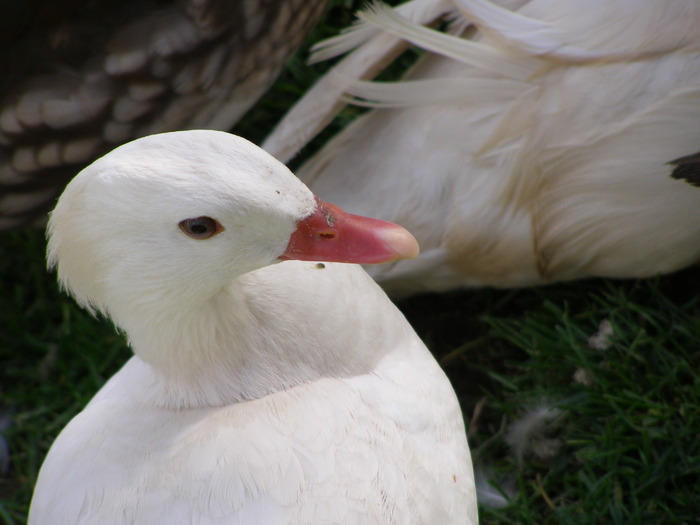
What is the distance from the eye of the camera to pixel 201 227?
1323mm

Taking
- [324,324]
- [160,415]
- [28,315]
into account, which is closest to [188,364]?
[160,415]

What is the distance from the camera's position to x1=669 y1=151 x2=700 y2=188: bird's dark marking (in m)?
1.81

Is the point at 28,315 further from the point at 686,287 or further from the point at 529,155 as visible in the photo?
the point at 686,287

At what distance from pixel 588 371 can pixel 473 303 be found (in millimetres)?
387

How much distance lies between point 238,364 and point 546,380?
922 mm

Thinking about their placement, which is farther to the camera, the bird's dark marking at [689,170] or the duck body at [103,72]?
the duck body at [103,72]

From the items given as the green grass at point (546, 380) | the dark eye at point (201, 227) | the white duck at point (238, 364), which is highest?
the dark eye at point (201, 227)

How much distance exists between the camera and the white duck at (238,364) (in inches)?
52.3

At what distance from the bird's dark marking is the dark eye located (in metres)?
1.01

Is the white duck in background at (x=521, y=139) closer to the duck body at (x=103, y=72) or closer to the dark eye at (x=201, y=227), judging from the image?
the duck body at (x=103, y=72)

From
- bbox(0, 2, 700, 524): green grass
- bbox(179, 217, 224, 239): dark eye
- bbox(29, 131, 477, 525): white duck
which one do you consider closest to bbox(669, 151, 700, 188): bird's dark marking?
bbox(0, 2, 700, 524): green grass

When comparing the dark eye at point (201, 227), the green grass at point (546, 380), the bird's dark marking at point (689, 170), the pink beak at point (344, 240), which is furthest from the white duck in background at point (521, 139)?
the dark eye at point (201, 227)

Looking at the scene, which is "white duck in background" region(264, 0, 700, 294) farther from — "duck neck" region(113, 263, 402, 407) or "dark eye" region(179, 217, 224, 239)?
"dark eye" region(179, 217, 224, 239)

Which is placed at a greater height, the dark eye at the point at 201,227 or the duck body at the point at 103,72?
the dark eye at the point at 201,227
